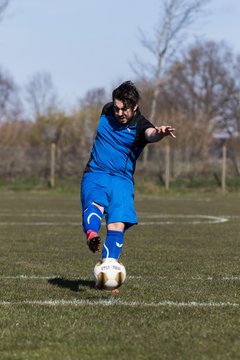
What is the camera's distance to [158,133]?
6609mm

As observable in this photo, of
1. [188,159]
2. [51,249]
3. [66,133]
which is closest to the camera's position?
[51,249]

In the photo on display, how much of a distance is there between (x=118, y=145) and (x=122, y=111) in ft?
1.20

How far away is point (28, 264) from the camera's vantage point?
889cm

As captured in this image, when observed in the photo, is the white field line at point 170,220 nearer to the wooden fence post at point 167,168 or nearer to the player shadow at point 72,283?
the player shadow at point 72,283

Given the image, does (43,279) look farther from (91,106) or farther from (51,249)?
(91,106)

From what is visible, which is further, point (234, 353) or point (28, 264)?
point (28, 264)

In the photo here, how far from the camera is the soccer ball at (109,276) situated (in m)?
6.26

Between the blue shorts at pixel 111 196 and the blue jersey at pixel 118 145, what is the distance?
10 centimetres

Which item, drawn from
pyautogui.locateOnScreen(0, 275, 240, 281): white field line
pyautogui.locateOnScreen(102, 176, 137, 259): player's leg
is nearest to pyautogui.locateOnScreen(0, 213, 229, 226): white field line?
pyautogui.locateOnScreen(0, 275, 240, 281): white field line

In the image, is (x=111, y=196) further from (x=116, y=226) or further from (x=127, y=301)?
(x=127, y=301)

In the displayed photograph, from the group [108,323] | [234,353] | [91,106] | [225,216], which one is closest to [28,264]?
[108,323]

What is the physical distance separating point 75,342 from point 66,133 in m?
32.2

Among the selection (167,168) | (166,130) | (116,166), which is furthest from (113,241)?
(167,168)

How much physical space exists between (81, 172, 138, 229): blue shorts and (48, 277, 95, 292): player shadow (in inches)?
27.7
